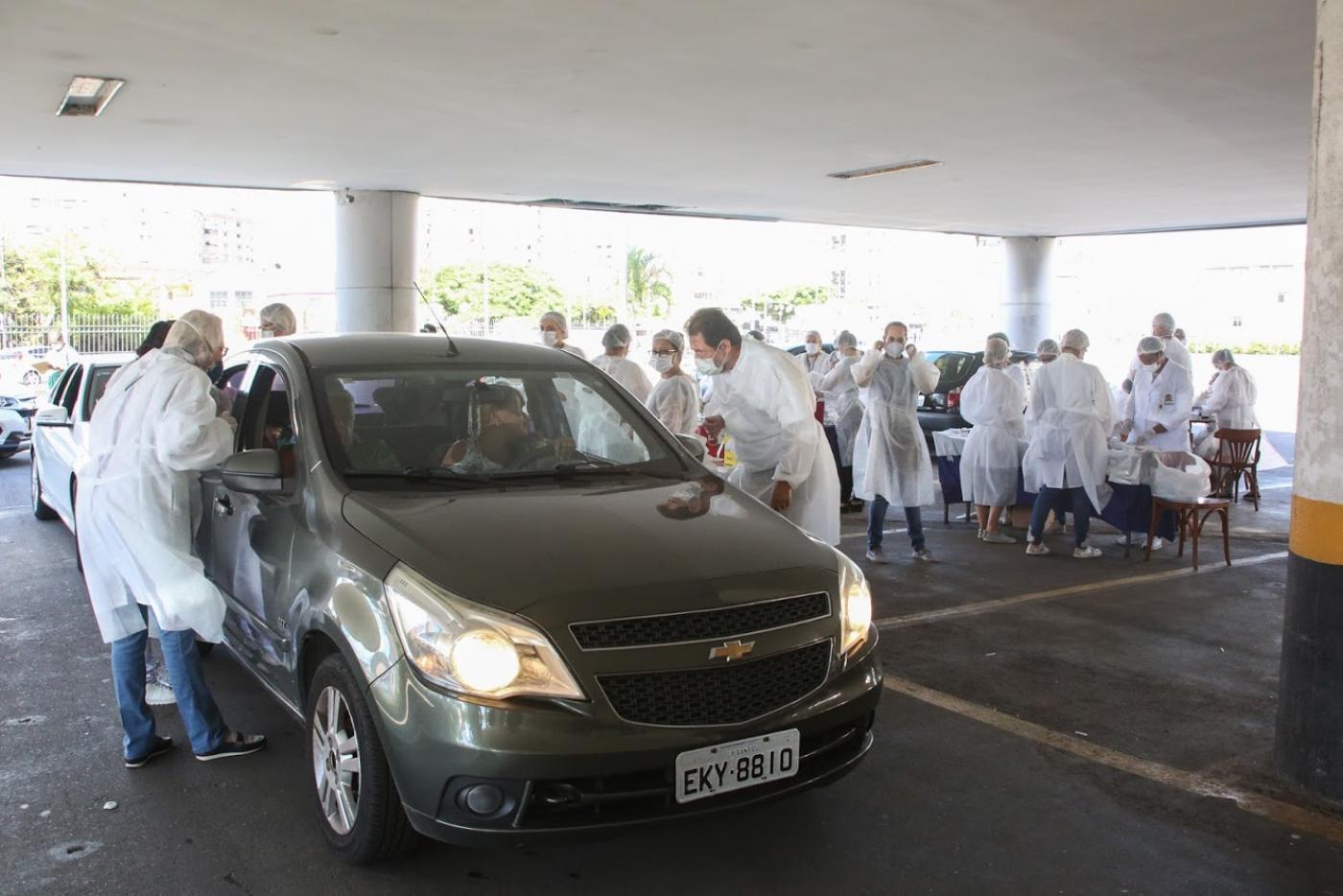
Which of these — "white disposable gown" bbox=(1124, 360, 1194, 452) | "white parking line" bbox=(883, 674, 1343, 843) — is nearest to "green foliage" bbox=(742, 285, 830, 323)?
"white disposable gown" bbox=(1124, 360, 1194, 452)

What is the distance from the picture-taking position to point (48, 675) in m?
5.30

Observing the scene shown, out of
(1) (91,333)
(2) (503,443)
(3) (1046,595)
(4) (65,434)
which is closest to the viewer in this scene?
(2) (503,443)

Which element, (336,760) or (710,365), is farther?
(710,365)

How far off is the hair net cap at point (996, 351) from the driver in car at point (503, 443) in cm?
606

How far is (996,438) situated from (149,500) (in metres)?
7.25

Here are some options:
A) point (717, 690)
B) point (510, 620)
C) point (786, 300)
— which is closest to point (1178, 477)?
point (717, 690)

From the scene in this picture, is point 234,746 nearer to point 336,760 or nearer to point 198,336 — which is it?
point 336,760

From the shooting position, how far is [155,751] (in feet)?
14.0

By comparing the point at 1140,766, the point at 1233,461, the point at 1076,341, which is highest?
the point at 1076,341

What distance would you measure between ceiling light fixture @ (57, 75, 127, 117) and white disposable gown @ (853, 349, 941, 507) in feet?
21.3

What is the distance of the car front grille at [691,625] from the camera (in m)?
2.98

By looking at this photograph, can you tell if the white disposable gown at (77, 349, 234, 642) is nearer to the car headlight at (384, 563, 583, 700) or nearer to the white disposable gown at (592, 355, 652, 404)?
the car headlight at (384, 563, 583, 700)

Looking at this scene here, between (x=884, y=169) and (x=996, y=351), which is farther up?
(x=884, y=169)

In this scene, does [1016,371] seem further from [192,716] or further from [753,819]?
[192,716]
